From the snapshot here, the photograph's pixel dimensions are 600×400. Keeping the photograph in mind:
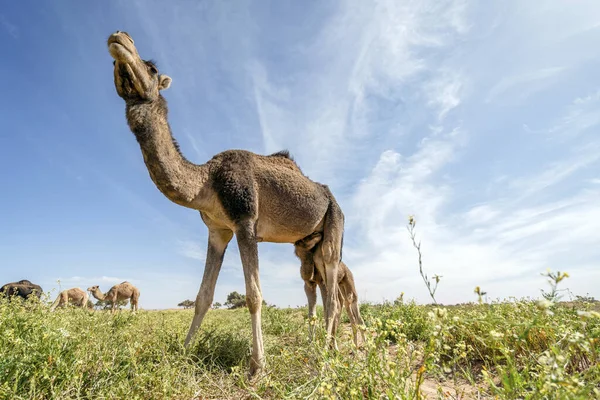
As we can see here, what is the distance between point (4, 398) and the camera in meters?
2.29

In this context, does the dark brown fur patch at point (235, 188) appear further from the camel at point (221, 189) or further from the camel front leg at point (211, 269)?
the camel front leg at point (211, 269)

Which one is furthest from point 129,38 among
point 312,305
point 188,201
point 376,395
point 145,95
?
point 312,305

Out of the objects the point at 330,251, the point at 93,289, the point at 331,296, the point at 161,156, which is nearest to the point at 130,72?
the point at 161,156

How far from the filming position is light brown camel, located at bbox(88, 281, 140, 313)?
22438mm

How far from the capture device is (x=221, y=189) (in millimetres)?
4703

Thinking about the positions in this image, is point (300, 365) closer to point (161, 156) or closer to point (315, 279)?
point (161, 156)

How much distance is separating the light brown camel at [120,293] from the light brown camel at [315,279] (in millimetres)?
19345

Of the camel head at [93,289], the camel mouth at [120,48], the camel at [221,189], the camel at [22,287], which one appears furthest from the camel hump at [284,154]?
the camel head at [93,289]

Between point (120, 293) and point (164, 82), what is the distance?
21.6 m

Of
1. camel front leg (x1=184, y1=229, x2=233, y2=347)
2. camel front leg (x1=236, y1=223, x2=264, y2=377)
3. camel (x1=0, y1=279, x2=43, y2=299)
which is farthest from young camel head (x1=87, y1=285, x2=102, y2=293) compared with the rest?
camel front leg (x1=236, y1=223, x2=264, y2=377)

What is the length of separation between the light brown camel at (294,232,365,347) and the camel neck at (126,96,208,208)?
2601mm

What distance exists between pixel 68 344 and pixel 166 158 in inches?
90.3

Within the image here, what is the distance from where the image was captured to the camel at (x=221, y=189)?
13.9ft

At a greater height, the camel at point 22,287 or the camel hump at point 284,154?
the camel hump at point 284,154
